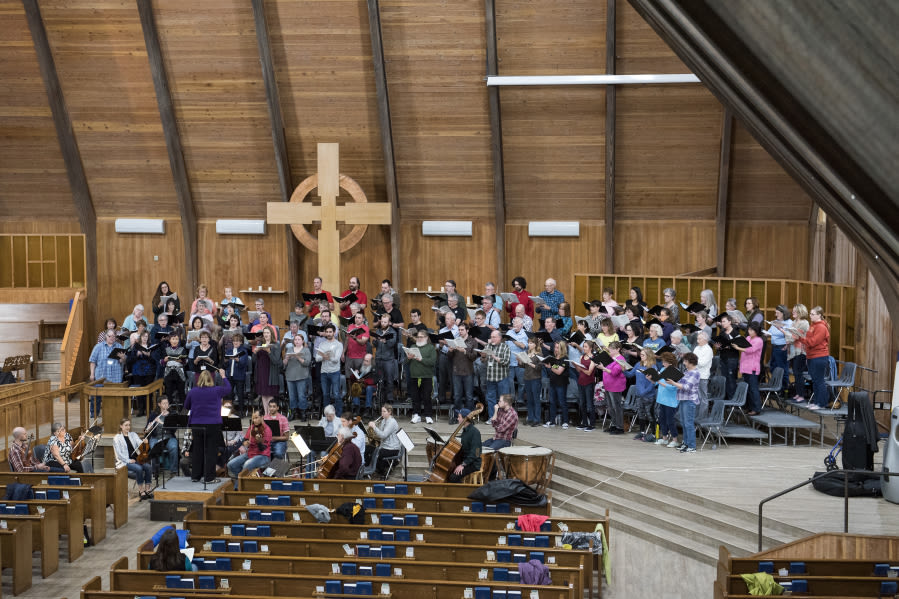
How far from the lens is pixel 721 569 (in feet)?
29.2

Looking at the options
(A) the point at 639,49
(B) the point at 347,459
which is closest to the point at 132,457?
(B) the point at 347,459

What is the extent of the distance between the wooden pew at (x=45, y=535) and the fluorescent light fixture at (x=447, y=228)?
33.3 feet

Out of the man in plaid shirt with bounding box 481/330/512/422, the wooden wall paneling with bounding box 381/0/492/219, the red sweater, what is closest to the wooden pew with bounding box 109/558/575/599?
the man in plaid shirt with bounding box 481/330/512/422

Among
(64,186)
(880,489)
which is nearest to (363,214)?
(64,186)

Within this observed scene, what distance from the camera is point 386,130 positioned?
694 inches

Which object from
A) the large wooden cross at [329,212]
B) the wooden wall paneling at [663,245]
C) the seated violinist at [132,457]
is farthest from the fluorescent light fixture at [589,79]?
the seated violinist at [132,457]

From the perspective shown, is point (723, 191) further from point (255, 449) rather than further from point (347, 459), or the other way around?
point (255, 449)

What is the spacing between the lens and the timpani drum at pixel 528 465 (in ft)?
38.8

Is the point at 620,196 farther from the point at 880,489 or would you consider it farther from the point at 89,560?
the point at 89,560

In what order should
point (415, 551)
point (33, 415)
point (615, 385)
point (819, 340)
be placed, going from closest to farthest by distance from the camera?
1. point (415, 551)
2. point (819, 340)
3. point (615, 385)
4. point (33, 415)

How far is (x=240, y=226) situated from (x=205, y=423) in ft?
25.8

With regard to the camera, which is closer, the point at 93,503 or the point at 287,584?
the point at 287,584

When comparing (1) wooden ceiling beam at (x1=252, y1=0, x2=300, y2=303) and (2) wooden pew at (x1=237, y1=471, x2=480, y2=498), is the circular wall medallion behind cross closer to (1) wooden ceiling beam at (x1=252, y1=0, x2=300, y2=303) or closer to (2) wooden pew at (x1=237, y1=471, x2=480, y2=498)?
(1) wooden ceiling beam at (x1=252, y1=0, x2=300, y2=303)

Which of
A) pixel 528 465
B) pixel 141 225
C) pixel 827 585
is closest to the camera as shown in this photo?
pixel 827 585
